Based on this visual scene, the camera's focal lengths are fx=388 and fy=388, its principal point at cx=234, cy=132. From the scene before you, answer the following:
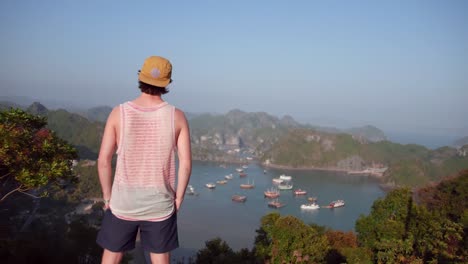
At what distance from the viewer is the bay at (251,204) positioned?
22.2m

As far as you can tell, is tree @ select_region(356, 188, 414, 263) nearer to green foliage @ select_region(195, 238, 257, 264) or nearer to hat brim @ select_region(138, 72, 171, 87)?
green foliage @ select_region(195, 238, 257, 264)

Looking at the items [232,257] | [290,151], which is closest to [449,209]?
[232,257]

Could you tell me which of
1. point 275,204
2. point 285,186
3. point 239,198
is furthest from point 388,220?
point 285,186

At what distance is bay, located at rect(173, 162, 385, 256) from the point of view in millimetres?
22231

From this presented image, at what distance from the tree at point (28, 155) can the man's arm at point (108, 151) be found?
165cm

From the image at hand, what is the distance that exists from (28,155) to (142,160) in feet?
6.71

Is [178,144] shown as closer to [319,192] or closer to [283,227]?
[283,227]

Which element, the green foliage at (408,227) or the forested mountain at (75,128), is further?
the forested mountain at (75,128)

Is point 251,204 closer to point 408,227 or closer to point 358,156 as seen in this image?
point 408,227

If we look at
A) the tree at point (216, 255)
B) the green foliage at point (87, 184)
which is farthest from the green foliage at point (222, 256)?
the green foliage at point (87, 184)

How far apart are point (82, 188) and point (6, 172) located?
27626mm

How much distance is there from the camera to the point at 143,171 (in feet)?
4.15

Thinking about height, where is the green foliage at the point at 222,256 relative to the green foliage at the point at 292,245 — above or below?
below

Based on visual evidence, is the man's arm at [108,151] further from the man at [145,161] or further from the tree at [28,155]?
the tree at [28,155]
